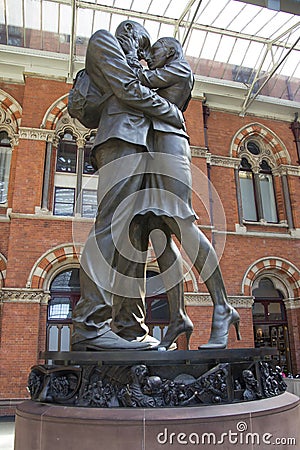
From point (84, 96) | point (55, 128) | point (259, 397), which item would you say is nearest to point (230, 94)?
point (55, 128)

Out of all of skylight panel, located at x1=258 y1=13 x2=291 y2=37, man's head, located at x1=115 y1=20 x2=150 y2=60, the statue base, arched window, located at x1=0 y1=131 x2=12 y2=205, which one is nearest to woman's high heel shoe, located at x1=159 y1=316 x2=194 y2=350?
the statue base

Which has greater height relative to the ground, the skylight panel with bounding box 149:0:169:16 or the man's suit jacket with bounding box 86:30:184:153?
the skylight panel with bounding box 149:0:169:16

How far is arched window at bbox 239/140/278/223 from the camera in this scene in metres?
12.5

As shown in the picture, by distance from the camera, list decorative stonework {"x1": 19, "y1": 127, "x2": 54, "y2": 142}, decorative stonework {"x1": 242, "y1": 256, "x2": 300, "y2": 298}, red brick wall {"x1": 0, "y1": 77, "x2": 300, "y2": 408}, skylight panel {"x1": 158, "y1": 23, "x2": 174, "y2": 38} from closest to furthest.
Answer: red brick wall {"x1": 0, "y1": 77, "x2": 300, "y2": 408}
decorative stonework {"x1": 19, "y1": 127, "x2": 54, "y2": 142}
decorative stonework {"x1": 242, "y1": 256, "x2": 300, "y2": 298}
skylight panel {"x1": 158, "y1": 23, "x2": 174, "y2": 38}

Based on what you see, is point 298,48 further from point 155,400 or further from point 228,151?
point 155,400

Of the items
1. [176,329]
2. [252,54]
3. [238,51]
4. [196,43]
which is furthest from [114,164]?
[252,54]

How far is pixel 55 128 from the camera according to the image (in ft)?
35.1

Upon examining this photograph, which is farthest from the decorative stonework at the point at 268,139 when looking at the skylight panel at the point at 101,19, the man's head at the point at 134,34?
the man's head at the point at 134,34

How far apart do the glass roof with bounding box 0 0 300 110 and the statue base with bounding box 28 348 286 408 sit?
9547 mm

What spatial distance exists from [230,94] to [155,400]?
1186 cm

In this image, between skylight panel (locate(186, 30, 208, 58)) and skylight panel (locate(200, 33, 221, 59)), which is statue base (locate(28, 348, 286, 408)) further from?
skylight panel (locate(200, 33, 221, 59))

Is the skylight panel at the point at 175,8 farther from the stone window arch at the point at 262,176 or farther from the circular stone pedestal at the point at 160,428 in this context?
the circular stone pedestal at the point at 160,428

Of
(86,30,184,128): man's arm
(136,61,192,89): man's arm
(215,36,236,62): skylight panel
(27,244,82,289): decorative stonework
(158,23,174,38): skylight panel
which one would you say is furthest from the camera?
(215,36,236,62): skylight panel

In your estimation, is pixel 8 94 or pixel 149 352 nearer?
pixel 149 352
